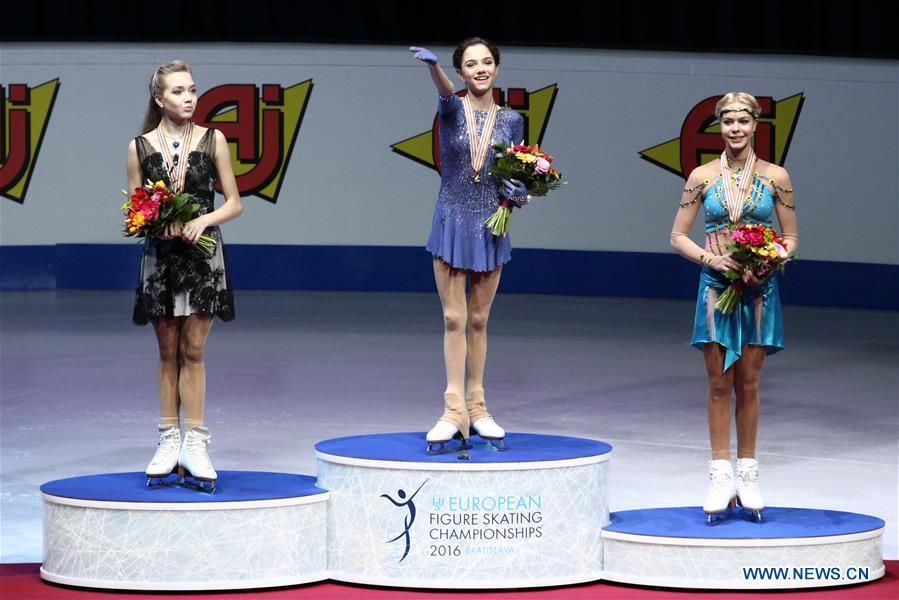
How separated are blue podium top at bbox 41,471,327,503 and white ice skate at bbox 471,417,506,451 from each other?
77cm

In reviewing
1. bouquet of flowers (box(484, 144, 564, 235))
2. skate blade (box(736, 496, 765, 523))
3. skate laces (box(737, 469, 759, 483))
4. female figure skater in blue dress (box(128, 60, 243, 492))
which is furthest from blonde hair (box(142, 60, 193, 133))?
skate blade (box(736, 496, 765, 523))

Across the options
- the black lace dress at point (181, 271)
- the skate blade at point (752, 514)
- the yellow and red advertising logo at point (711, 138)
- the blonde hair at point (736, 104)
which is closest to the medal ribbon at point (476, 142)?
the blonde hair at point (736, 104)

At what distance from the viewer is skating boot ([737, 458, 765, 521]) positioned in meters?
6.18

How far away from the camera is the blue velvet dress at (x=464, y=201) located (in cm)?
648

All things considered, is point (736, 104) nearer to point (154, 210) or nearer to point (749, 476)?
point (749, 476)

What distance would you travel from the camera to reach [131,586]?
5883 millimetres

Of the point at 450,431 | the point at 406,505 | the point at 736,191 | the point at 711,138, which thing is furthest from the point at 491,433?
the point at 711,138

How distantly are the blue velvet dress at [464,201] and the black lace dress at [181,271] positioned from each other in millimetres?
987

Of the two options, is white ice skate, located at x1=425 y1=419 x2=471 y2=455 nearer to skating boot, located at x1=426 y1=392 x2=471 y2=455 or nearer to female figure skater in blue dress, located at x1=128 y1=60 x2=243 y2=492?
skating boot, located at x1=426 y1=392 x2=471 y2=455

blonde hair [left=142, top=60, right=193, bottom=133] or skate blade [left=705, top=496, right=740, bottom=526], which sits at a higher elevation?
blonde hair [left=142, top=60, right=193, bottom=133]

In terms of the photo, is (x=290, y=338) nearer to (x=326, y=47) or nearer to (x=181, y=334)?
(x=326, y=47)

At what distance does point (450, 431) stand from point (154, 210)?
159 cm

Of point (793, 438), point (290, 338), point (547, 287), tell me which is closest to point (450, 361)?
point (793, 438)

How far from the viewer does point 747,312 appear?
6129 millimetres
